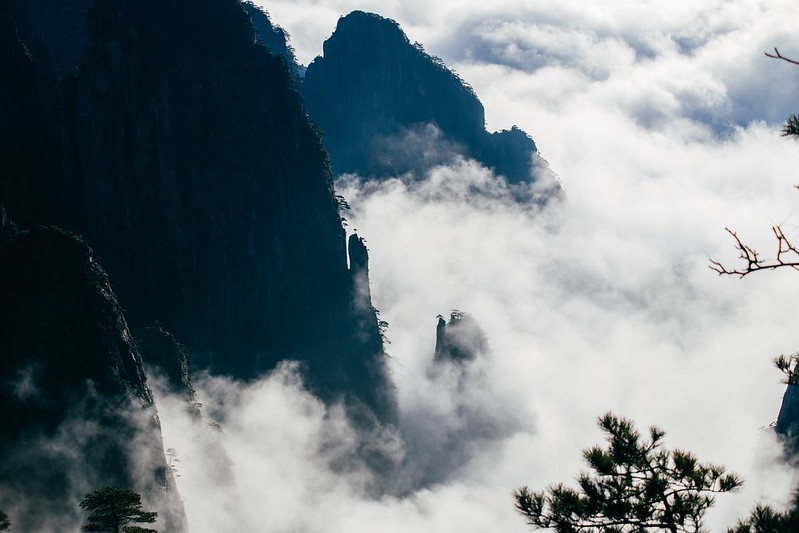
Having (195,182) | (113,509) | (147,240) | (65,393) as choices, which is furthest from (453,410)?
(113,509)

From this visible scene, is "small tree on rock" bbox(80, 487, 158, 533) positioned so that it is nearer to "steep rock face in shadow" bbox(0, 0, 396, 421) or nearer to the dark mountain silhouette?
the dark mountain silhouette

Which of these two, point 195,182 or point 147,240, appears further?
point 195,182

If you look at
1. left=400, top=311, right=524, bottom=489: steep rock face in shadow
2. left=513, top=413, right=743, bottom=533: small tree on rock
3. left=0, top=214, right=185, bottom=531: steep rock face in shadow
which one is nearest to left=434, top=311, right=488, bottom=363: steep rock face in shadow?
left=400, top=311, right=524, bottom=489: steep rock face in shadow

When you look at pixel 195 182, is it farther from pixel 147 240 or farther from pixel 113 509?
pixel 113 509

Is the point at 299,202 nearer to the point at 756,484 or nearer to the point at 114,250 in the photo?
the point at 114,250

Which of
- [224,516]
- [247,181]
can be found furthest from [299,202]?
[224,516]

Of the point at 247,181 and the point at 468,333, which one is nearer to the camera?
the point at 247,181

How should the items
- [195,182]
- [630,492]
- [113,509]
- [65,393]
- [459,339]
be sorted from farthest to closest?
[459,339] < [195,182] < [65,393] < [113,509] < [630,492]
